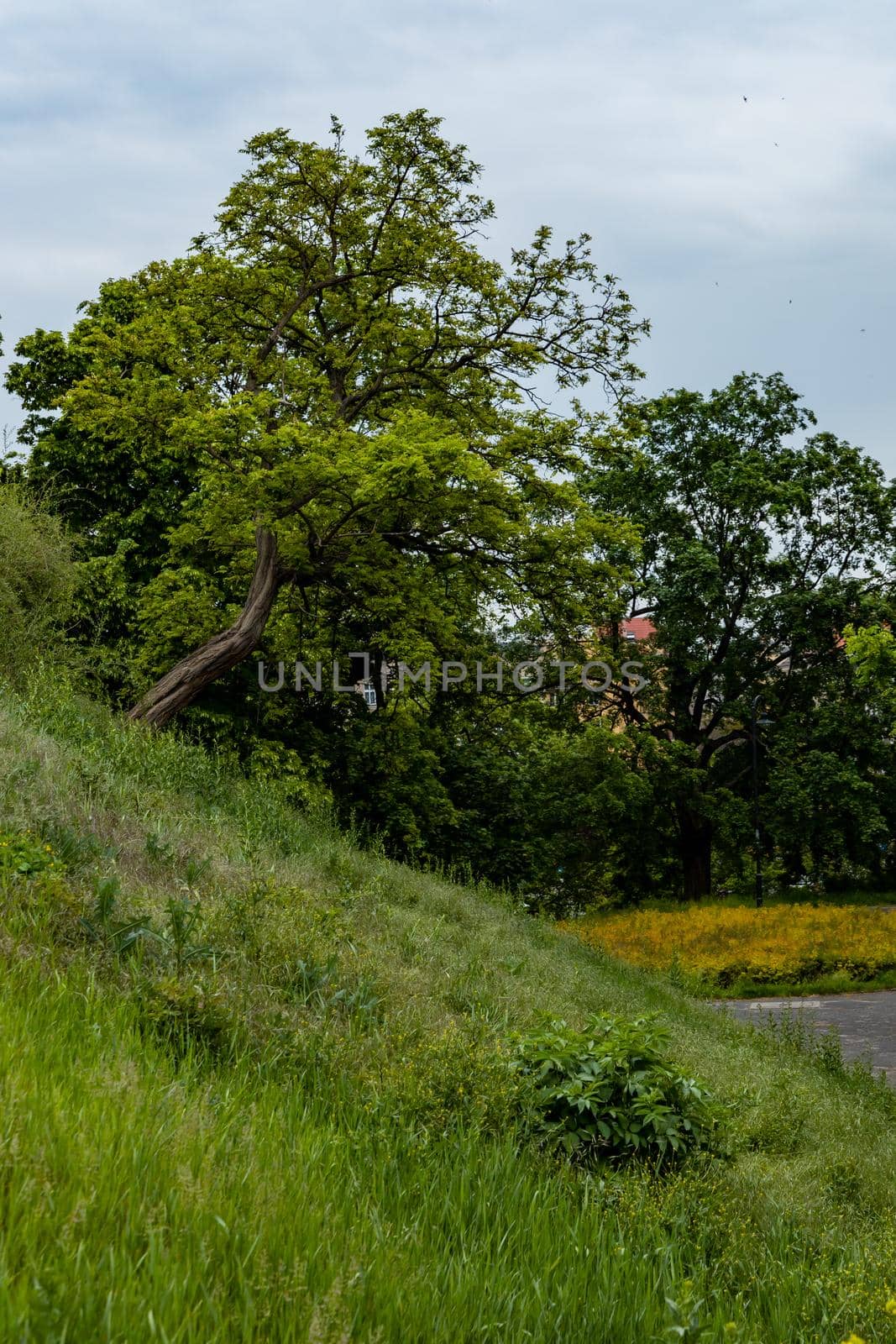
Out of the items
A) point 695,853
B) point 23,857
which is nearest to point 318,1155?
point 23,857

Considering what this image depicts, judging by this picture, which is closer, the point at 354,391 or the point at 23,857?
the point at 23,857

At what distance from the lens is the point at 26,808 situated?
7.49m

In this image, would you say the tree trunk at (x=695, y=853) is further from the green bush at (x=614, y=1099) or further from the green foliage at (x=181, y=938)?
the green foliage at (x=181, y=938)

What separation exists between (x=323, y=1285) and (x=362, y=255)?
18.0 meters

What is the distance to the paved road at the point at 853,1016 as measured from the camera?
12.0 m

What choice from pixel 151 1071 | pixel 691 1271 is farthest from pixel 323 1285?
pixel 691 1271

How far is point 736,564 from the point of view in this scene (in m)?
30.4

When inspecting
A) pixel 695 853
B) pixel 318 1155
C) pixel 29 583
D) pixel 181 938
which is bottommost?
pixel 695 853

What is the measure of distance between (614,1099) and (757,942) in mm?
15692

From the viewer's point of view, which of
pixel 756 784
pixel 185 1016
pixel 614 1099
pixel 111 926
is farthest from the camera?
pixel 756 784

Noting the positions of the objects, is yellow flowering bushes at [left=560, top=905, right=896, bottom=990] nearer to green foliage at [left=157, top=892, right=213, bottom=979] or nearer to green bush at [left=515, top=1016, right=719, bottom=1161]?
green bush at [left=515, top=1016, right=719, bottom=1161]

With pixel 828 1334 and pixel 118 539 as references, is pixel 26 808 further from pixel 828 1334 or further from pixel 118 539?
pixel 118 539

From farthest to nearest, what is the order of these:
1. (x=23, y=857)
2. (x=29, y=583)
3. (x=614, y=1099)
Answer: (x=29, y=583) → (x=23, y=857) → (x=614, y=1099)

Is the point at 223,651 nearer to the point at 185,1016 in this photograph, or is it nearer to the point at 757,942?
the point at 757,942
